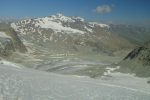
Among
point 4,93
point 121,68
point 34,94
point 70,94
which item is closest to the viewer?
point 4,93

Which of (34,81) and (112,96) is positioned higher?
(34,81)

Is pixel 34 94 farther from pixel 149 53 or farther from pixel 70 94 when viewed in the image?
pixel 149 53

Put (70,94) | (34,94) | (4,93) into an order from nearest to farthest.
→ (4,93)
(34,94)
(70,94)

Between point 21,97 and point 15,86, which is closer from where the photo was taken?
point 21,97

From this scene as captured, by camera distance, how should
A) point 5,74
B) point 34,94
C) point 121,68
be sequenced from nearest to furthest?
point 34,94 < point 5,74 < point 121,68

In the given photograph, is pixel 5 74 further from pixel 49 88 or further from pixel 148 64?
pixel 148 64

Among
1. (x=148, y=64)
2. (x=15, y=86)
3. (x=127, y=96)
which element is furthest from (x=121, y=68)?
(x=15, y=86)

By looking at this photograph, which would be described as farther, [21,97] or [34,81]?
[34,81]

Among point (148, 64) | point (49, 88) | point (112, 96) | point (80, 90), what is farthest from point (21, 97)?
point (148, 64)

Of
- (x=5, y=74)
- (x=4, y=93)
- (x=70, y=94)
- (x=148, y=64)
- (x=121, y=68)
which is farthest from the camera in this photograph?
(x=121, y=68)
